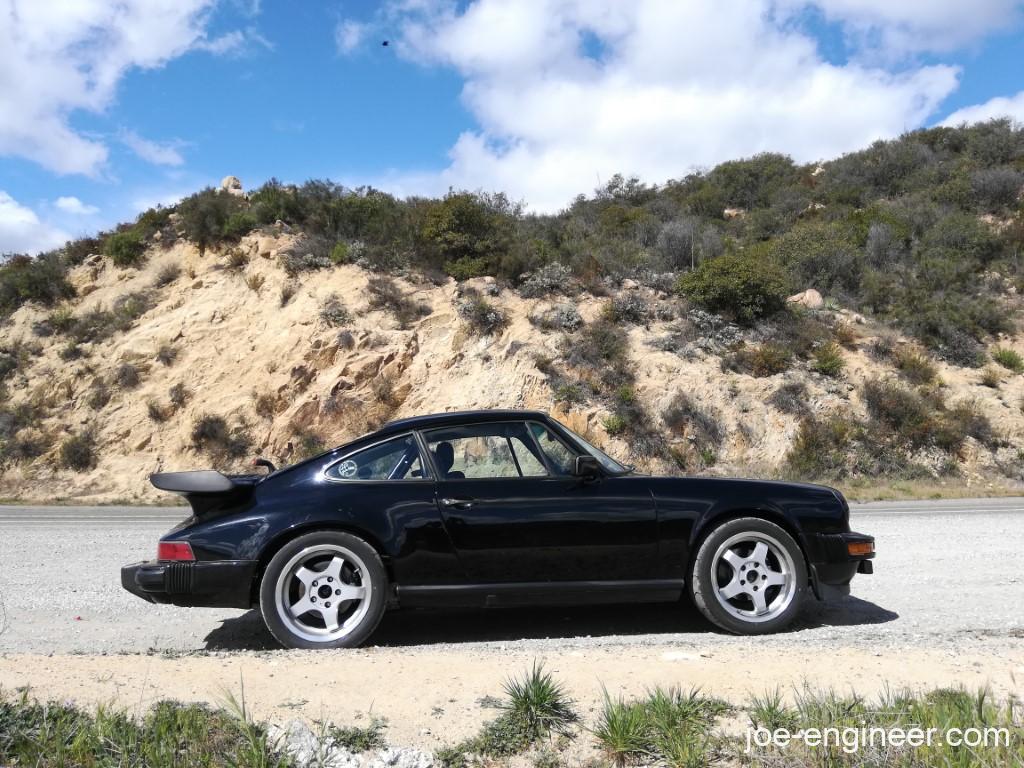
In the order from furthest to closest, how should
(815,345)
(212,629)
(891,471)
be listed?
1. (815,345)
2. (891,471)
3. (212,629)

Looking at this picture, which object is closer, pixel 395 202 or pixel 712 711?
pixel 712 711

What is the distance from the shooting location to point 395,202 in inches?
1061

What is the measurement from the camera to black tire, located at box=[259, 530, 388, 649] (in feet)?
16.4

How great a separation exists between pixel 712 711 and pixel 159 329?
2259 centimetres

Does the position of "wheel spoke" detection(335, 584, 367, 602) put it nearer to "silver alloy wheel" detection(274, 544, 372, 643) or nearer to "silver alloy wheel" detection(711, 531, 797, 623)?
"silver alloy wheel" detection(274, 544, 372, 643)

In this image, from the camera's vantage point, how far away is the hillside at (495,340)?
19484mm

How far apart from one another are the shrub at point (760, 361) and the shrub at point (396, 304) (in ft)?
27.2

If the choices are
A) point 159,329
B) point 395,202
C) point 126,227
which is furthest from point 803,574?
point 126,227

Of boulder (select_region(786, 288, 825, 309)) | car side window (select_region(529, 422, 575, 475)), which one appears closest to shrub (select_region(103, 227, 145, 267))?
boulder (select_region(786, 288, 825, 309))

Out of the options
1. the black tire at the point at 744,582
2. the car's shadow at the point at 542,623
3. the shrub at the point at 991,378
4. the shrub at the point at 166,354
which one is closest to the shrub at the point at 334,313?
the shrub at the point at 166,354

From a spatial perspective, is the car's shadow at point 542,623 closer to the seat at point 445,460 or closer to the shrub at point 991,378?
the seat at point 445,460

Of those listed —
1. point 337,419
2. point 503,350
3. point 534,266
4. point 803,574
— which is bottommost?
point 803,574

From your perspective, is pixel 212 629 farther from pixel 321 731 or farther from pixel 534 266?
pixel 534 266

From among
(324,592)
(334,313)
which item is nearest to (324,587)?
(324,592)
